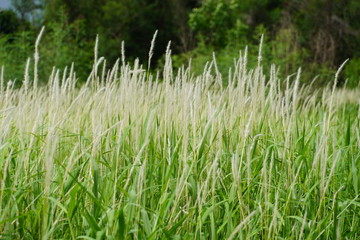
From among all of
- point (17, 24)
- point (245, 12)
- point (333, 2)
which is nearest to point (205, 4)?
point (245, 12)

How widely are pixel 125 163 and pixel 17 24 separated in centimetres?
2402

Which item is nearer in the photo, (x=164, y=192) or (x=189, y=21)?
(x=164, y=192)

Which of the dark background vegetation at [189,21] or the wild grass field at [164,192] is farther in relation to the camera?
the dark background vegetation at [189,21]

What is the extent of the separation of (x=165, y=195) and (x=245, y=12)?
75.7 feet

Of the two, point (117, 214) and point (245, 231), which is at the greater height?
point (117, 214)

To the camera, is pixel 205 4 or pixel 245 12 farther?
pixel 245 12

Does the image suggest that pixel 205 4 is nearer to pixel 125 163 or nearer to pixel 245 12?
pixel 245 12

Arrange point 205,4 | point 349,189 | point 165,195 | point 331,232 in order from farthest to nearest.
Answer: point 205,4
point 349,189
point 331,232
point 165,195

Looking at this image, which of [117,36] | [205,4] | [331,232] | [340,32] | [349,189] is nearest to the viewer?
[331,232]

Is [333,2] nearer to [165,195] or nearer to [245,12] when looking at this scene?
[245,12]

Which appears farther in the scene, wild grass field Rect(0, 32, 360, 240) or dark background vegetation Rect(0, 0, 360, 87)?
dark background vegetation Rect(0, 0, 360, 87)

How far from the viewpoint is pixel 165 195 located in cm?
187

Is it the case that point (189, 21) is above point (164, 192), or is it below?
above

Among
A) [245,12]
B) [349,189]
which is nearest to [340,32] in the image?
A: [245,12]
